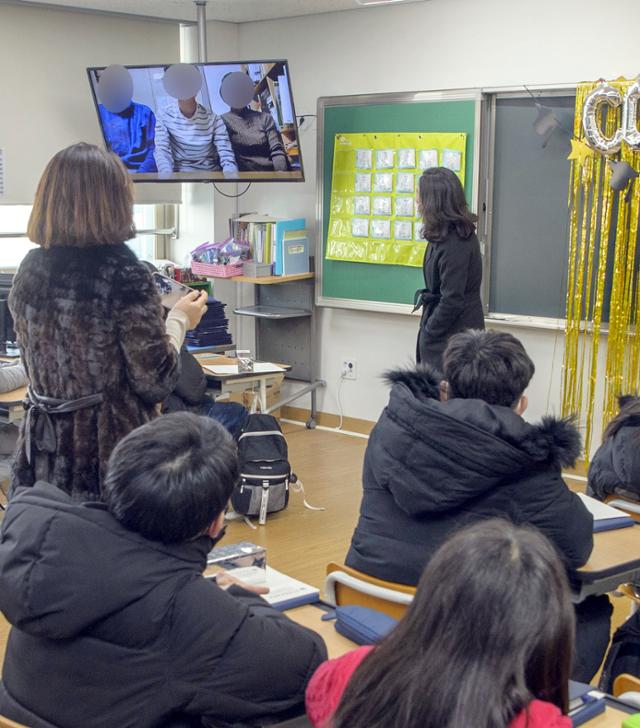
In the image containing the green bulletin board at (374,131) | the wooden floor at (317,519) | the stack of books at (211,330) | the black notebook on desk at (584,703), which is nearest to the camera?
the black notebook on desk at (584,703)

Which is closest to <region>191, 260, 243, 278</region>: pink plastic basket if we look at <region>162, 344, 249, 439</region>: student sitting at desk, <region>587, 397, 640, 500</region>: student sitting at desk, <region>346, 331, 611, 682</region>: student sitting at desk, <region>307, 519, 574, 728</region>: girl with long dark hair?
<region>162, 344, 249, 439</region>: student sitting at desk

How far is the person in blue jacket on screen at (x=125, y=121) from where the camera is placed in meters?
6.09

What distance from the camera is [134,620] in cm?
157

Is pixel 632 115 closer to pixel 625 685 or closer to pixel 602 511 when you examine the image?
pixel 602 511

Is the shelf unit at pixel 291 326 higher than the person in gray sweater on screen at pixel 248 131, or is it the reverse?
the person in gray sweater on screen at pixel 248 131

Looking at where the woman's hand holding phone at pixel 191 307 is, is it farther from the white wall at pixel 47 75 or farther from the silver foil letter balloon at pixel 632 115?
the white wall at pixel 47 75

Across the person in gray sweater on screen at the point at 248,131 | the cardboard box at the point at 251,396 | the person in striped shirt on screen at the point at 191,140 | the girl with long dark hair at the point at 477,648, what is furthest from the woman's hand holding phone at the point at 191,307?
the person in striped shirt on screen at the point at 191,140

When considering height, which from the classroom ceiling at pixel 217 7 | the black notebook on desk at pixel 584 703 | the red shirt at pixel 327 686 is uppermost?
the classroom ceiling at pixel 217 7

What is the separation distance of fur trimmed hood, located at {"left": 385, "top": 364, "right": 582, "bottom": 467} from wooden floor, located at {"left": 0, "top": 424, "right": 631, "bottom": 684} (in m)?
1.65

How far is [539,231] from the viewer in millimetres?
5496

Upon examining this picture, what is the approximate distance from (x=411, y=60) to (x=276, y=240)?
129 centimetres

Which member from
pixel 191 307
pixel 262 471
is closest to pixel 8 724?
pixel 191 307

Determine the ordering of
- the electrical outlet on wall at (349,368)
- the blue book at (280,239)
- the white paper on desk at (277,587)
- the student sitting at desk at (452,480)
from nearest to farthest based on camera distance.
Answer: the white paper on desk at (277,587), the student sitting at desk at (452,480), the blue book at (280,239), the electrical outlet on wall at (349,368)

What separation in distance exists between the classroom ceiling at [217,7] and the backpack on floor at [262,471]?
2386mm
